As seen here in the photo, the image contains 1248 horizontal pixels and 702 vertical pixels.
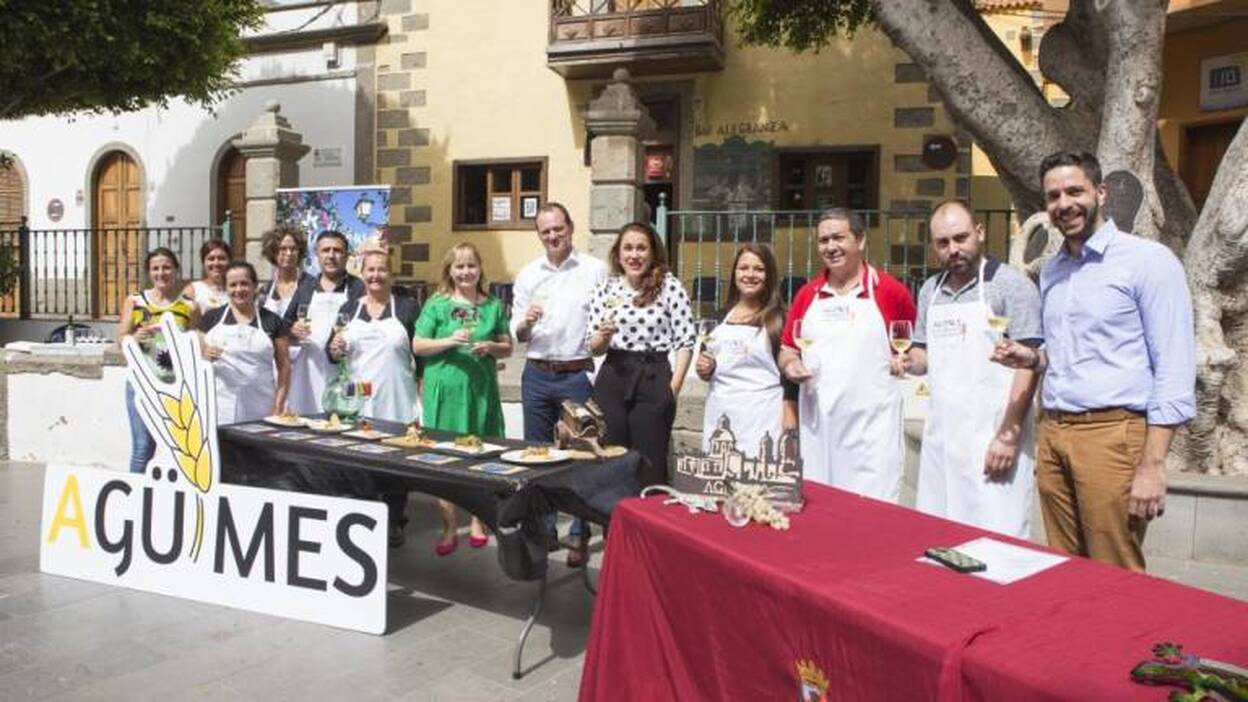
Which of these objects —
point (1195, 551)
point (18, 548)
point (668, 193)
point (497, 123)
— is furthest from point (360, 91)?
point (1195, 551)

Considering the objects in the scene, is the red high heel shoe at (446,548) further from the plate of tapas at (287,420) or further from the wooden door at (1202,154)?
the wooden door at (1202,154)

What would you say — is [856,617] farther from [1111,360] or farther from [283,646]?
[283,646]

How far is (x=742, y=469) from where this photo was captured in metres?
2.57

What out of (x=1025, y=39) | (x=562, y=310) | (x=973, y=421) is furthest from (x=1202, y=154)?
(x=973, y=421)

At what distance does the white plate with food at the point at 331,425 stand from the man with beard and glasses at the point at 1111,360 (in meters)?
3.02

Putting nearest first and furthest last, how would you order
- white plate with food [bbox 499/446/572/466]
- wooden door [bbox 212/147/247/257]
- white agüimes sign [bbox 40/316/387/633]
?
white plate with food [bbox 499/446/572/466], white agüimes sign [bbox 40/316/387/633], wooden door [bbox 212/147/247/257]

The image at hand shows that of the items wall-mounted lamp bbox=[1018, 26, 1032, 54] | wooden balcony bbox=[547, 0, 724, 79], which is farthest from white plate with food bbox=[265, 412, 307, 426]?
wall-mounted lamp bbox=[1018, 26, 1032, 54]

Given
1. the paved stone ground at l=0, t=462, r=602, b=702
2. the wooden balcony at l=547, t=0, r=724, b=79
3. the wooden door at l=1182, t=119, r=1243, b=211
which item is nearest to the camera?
the paved stone ground at l=0, t=462, r=602, b=702

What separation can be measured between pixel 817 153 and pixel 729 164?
3.64ft

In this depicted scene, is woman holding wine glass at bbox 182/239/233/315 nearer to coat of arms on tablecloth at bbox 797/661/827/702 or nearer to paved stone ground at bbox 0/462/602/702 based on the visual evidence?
paved stone ground at bbox 0/462/602/702

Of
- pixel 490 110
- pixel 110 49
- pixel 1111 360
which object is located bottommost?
pixel 1111 360

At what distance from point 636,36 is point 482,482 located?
8975 mm

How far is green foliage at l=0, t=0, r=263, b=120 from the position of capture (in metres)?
8.04

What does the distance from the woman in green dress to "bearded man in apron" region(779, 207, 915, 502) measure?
183cm
